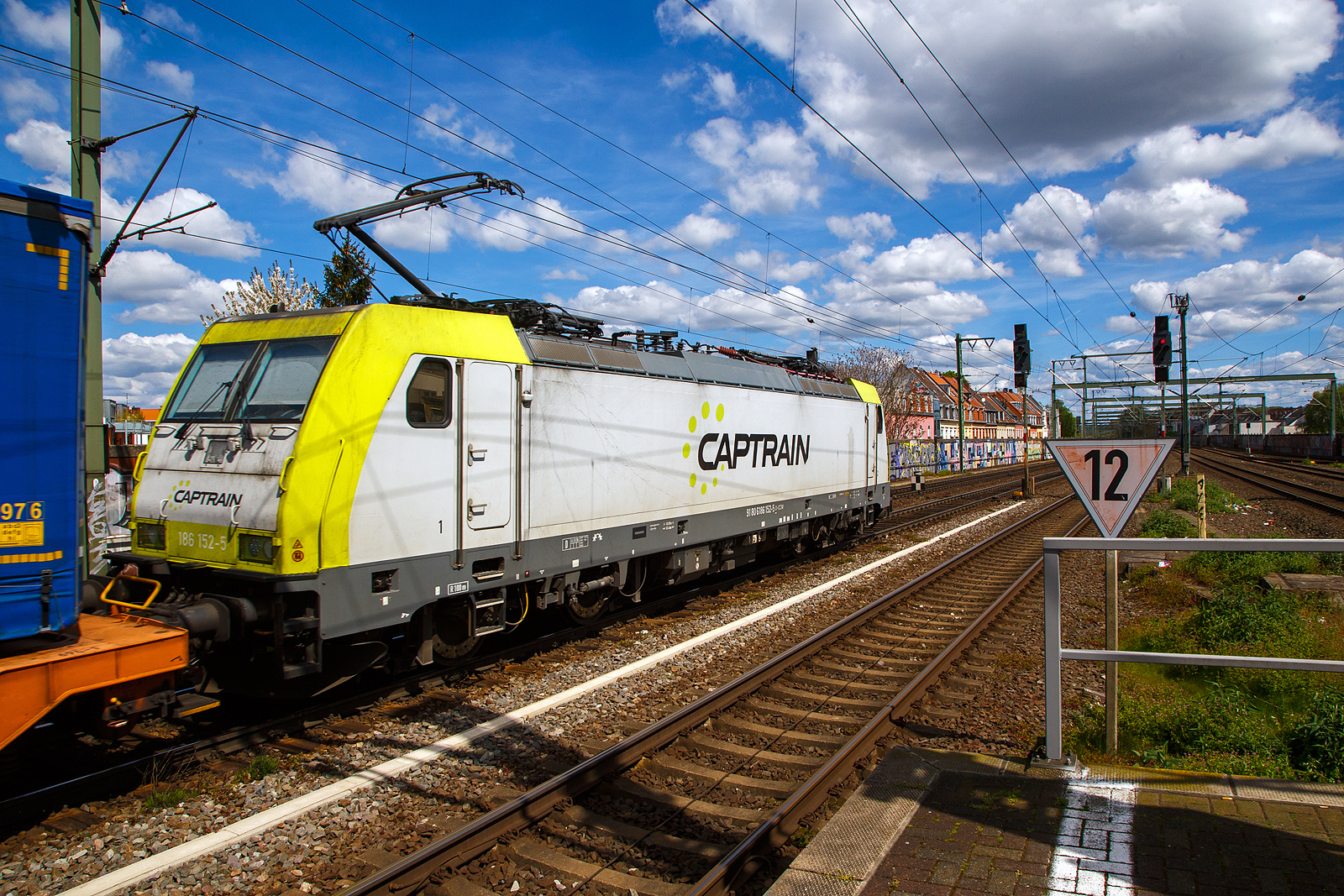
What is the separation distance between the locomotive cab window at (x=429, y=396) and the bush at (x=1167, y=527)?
14.5 metres

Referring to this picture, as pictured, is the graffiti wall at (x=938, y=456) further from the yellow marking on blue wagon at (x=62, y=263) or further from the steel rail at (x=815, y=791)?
the yellow marking on blue wagon at (x=62, y=263)

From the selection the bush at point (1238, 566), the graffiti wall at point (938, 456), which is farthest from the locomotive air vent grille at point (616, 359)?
the graffiti wall at point (938, 456)

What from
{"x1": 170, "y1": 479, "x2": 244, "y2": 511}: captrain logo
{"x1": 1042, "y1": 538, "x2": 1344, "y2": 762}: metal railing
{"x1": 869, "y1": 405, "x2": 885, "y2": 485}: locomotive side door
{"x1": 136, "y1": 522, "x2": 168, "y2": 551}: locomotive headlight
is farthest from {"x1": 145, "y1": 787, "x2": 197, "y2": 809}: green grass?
{"x1": 869, "y1": 405, "x2": 885, "y2": 485}: locomotive side door

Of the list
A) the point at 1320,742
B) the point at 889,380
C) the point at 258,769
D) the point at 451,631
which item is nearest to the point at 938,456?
the point at 889,380

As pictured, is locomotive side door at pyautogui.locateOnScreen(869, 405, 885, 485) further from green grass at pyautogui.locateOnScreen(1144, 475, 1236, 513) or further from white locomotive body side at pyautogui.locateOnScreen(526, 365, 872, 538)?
green grass at pyautogui.locateOnScreen(1144, 475, 1236, 513)

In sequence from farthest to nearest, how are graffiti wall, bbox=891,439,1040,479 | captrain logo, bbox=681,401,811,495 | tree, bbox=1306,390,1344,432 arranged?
tree, bbox=1306,390,1344,432
graffiti wall, bbox=891,439,1040,479
captrain logo, bbox=681,401,811,495

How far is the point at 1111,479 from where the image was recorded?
4930 mm

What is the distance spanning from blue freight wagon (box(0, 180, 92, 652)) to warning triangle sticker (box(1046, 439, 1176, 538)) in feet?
20.2

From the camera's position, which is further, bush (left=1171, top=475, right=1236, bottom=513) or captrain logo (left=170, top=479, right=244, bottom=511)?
bush (left=1171, top=475, right=1236, bottom=513)

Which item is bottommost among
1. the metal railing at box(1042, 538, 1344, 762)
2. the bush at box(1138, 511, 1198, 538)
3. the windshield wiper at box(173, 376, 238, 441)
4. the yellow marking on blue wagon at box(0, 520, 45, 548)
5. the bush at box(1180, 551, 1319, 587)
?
the bush at box(1180, 551, 1319, 587)

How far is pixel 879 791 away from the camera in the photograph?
477 cm

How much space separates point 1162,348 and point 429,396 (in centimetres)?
2274

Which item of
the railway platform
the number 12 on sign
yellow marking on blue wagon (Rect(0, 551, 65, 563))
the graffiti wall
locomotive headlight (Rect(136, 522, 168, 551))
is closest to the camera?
the railway platform

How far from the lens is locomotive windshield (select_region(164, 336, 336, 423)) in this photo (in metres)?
6.31
